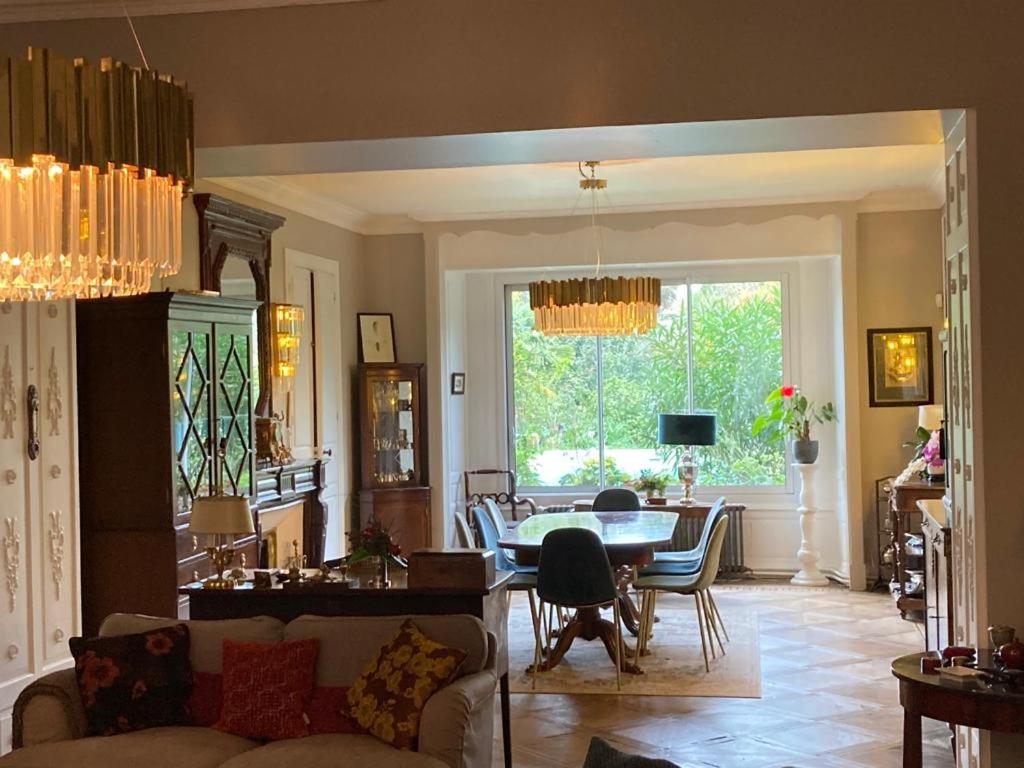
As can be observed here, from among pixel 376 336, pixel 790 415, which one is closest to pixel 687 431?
pixel 790 415

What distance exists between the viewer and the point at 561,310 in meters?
7.91

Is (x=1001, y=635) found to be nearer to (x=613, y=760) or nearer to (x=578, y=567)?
(x=613, y=760)

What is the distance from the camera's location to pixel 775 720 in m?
5.72

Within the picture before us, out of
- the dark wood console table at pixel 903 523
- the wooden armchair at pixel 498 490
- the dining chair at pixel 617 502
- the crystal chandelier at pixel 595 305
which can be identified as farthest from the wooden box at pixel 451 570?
the wooden armchair at pixel 498 490

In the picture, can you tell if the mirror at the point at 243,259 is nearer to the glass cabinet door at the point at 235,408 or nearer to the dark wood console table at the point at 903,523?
the glass cabinet door at the point at 235,408

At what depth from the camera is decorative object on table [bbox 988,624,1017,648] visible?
156 inches

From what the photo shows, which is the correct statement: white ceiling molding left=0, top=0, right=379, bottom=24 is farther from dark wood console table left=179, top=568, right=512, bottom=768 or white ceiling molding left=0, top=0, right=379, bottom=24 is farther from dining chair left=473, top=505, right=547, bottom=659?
dining chair left=473, top=505, right=547, bottom=659

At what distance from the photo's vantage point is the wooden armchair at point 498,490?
33.1ft

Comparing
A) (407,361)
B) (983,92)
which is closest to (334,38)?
(983,92)

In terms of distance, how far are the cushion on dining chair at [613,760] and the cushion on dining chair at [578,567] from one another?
361 centimetres

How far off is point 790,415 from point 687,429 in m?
0.99

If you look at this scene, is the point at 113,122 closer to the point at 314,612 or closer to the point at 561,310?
the point at 314,612

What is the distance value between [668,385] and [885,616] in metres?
2.90

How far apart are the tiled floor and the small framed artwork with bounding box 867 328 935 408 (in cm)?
241
